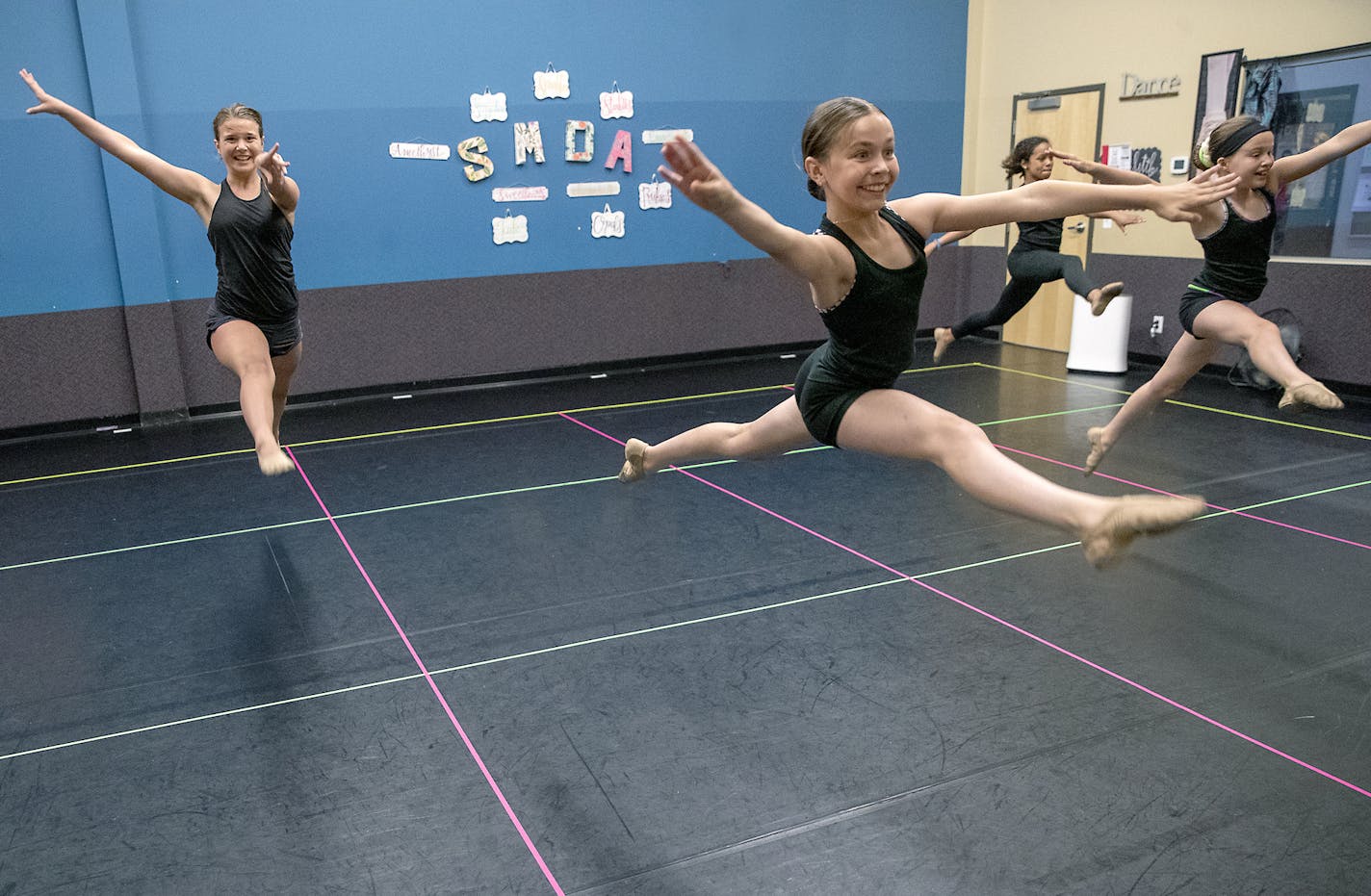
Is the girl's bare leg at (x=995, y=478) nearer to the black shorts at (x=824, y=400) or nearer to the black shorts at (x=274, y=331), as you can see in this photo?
the black shorts at (x=824, y=400)

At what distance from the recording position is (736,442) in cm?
310

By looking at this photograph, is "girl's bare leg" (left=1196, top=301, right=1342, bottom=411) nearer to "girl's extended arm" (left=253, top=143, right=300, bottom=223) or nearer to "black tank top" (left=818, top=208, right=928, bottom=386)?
"black tank top" (left=818, top=208, right=928, bottom=386)

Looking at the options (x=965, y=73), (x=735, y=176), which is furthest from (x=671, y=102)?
(x=965, y=73)

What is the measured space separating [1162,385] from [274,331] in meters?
3.62

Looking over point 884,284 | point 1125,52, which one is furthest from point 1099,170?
point 1125,52

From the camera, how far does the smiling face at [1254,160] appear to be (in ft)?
12.7

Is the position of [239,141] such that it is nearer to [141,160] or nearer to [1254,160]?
[141,160]

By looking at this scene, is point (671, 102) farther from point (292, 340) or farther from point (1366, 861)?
point (1366, 861)

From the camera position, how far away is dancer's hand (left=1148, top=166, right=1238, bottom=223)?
8.73ft

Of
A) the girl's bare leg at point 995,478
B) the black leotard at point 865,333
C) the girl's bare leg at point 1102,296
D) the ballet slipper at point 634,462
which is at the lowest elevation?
the ballet slipper at point 634,462

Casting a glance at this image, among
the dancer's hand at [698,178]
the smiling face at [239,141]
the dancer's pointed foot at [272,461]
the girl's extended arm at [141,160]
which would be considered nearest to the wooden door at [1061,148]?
the smiling face at [239,141]

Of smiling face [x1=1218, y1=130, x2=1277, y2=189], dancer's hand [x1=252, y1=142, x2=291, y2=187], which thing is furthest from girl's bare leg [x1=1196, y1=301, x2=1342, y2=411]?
dancer's hand [x1=252, y1=142, x2=291, y2=187]

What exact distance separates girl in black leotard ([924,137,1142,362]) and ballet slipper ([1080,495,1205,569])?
2.89 m

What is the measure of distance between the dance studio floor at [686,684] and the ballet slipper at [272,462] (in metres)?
0.58
